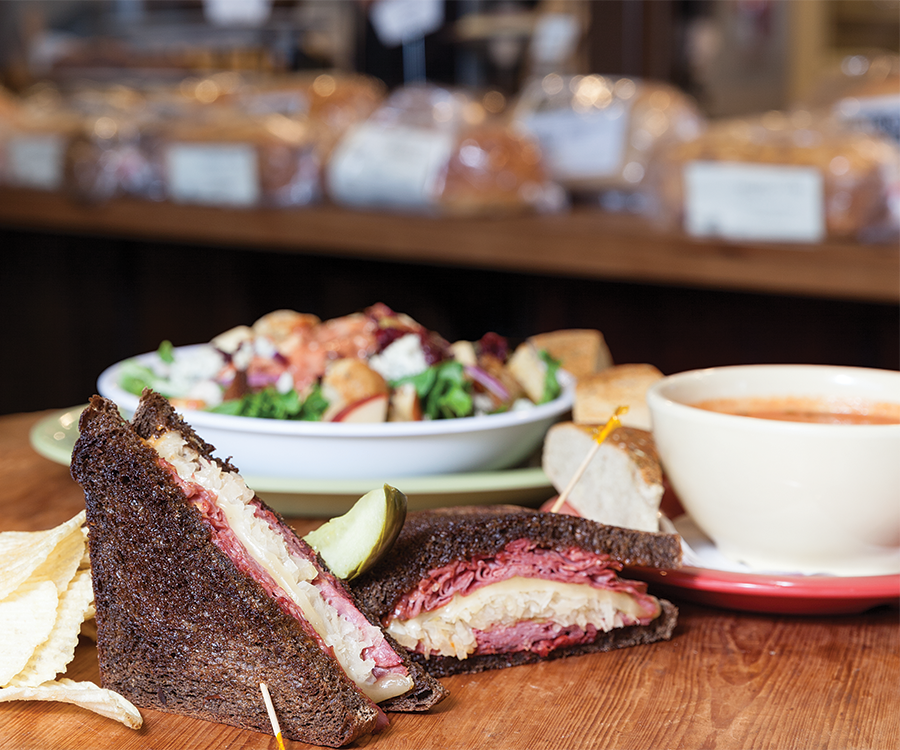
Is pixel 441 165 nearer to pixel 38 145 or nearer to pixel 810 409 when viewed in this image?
pixel 38 145

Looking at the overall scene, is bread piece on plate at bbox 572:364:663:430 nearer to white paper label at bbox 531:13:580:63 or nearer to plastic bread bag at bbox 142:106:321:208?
plastic bread bag at bbox 142:106:321:208

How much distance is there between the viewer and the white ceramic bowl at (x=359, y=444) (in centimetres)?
131

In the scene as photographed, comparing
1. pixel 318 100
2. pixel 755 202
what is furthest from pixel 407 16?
pixel 755 202

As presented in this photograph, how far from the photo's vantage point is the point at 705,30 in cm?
415

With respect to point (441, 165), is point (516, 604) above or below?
below

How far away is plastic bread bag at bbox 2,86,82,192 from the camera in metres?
3.90

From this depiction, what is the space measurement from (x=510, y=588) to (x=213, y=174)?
8.95ft

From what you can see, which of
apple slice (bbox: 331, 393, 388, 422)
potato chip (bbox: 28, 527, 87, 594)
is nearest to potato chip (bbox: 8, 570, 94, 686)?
potato chip (bbox: 28, 527, 87, 594)

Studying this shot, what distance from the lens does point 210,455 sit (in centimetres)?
89

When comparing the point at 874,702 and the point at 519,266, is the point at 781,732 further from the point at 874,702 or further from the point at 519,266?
the point at 519,266

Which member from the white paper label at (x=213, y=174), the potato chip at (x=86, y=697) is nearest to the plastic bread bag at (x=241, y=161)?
the white paper label at (x=213, y=174)

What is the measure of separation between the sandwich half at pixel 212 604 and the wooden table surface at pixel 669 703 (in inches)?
1.1

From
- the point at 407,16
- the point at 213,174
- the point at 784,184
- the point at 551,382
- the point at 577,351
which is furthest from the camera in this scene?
the point at 407,16

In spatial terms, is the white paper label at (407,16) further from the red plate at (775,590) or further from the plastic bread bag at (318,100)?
the red plate at (775,590)
